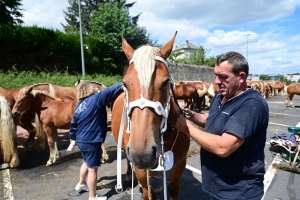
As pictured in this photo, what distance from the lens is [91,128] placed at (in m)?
3.40

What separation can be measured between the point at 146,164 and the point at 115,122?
91.2 inches

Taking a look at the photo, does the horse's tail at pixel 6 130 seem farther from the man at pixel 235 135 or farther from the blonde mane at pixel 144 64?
the man at pixel 235 135

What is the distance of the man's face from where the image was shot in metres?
1.69

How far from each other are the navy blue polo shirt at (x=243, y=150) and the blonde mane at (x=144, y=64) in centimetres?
70

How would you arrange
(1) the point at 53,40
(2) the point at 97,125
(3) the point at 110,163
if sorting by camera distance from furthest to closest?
(1) the point at 53,40, (3) the point at 110,163, (2) the point at 97,125

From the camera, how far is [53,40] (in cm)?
1430

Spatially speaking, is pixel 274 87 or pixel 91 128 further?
pixel 274 87

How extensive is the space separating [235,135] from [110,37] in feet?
58.5

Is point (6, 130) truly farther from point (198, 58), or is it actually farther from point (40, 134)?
point (198, 58)

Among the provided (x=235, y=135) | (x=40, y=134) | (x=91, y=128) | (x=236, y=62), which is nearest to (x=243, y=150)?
(x=235, y=135)

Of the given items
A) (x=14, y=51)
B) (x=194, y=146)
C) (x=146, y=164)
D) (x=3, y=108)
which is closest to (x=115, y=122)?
(x=146, y=164)

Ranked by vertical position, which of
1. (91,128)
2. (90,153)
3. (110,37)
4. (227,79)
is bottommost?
(90,153)

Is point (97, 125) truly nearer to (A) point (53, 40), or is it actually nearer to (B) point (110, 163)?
(B) point (110, 163)

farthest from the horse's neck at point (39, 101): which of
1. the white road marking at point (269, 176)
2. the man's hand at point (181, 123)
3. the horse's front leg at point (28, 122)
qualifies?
the white road marking at point (269, 176)
